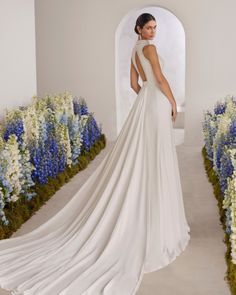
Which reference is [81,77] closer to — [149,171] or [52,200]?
[52,200]

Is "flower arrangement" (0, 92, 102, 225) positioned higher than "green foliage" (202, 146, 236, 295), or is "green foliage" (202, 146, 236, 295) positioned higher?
"flower arrangement" (0, 92, 102, 225)

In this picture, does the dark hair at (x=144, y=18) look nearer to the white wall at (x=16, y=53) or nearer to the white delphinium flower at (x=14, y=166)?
the white delphinium flower at (x=14, y=166)

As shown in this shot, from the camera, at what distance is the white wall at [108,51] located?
35.0 feet

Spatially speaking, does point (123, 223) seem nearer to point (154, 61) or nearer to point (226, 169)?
point (154, 61)

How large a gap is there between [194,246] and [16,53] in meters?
4.10

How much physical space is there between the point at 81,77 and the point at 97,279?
7.48 metres

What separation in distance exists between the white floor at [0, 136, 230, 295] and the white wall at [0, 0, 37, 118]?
1385 mm

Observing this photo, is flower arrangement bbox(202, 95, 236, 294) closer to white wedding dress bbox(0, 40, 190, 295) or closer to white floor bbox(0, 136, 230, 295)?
white floor bbox(0, 136, 230, 295)

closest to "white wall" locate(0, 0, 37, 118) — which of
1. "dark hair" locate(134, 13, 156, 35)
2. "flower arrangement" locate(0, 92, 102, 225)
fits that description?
"flower arrangement" locate(0, 92, 102, 225)

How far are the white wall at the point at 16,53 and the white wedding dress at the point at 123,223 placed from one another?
9.08 feet

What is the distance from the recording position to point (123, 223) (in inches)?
192

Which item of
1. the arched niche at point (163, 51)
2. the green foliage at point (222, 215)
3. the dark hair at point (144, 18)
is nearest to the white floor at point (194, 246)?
the green foliage at point (222, 215)

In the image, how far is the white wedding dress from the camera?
4.51m

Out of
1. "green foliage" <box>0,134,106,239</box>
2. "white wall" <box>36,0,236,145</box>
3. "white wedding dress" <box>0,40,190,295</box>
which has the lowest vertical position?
"green foliage" <box>0,134,106,239</box>
